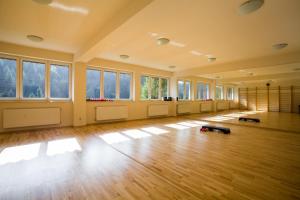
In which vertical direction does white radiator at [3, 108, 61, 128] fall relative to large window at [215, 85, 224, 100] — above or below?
below

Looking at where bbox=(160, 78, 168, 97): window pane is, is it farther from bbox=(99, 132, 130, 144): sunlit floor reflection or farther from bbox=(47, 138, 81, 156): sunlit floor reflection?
bbox=(47, 138, 81, 156): sunlit floor reflection

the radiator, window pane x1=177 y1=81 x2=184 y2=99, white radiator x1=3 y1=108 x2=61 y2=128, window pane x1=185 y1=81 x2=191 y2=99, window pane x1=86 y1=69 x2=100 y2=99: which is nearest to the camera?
white radiator x1=3 y1=108 x2=61 y2=128

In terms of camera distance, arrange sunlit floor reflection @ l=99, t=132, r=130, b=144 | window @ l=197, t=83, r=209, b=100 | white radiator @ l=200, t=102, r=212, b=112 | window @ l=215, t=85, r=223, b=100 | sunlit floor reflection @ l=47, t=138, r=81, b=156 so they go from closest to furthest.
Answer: sunlit floor reflection @ l=47, t=138, r=81, b=156
sunlit floor reflection @ l=99, t=132, r=130, b=144
white radiator @ l=200, t=102, r=212, b=112
window @ l=197, t=83, r=209, b=100
window @ l=215, t=85, r=223, b=100

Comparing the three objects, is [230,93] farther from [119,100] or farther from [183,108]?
[119,100]

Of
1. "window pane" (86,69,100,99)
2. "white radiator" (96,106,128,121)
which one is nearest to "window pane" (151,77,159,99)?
"white radiator" (96,106,128,121)

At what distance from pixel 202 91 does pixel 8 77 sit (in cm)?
1115

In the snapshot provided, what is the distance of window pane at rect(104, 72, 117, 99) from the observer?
6.95m

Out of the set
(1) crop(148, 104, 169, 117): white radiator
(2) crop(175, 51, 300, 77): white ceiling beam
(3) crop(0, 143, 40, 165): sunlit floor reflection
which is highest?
(2) crop(175, 51, 300, 77): white ceiling beam

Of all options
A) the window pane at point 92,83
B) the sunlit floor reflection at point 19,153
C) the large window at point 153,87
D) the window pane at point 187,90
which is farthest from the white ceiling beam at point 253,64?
the sunlit floor reflection at point 19,153

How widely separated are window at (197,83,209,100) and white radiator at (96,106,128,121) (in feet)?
21.6

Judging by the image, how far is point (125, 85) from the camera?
7605 mm

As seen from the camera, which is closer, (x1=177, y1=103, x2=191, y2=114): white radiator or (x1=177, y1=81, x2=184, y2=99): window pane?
(x1=177, y1=103, x2=191, y2=114): white radiator

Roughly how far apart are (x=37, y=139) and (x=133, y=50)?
3.85m

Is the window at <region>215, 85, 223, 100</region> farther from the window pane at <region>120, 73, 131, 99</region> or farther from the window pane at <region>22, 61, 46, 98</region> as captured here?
the window pane at <region>22, 61, 46, 98</region>
